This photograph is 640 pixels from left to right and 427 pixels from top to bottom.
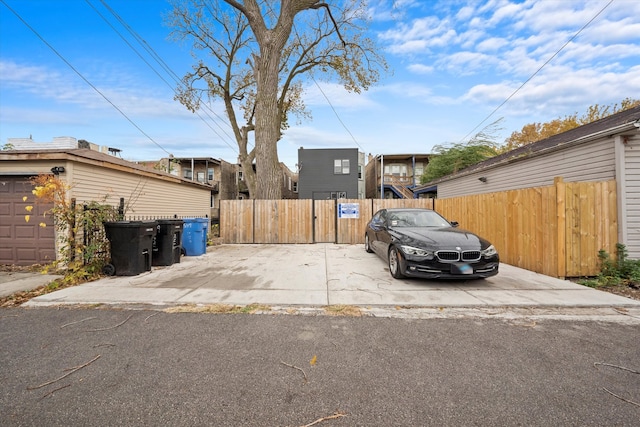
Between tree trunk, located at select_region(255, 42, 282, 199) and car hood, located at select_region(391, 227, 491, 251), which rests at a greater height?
tree trunk, located at select_region(255, 42, 282, 199)

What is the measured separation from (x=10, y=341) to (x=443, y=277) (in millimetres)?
5869

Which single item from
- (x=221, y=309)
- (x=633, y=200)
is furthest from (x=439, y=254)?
(x=633, y=200)

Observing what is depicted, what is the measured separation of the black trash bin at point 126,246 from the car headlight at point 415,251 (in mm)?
5524

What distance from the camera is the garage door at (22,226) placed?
262 inches

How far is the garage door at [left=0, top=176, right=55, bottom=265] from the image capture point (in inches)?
262

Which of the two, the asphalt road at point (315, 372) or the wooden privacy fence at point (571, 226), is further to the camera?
the wooden privacy fence at point (571, 226)

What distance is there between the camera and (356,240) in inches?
458

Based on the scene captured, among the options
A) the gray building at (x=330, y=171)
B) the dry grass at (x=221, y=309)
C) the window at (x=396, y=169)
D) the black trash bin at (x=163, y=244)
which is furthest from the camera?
the window at (x=396, y=169)

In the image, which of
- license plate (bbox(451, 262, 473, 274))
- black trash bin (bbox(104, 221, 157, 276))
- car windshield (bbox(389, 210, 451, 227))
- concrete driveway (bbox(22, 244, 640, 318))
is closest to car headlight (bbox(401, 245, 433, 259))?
license plate (bbox(451, 262, 473, 274))

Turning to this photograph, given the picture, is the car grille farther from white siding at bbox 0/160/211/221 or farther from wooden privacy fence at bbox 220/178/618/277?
white siding at bbox 0/160/211/221

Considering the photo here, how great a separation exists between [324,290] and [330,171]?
19.1m

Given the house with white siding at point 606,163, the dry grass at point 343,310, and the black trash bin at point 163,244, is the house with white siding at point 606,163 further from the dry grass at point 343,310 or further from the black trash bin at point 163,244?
the black trash bin at point 163,244

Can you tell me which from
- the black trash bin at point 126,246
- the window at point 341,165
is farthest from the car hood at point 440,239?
the window at point 341,165

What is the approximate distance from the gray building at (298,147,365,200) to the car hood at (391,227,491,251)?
57.1 ft
